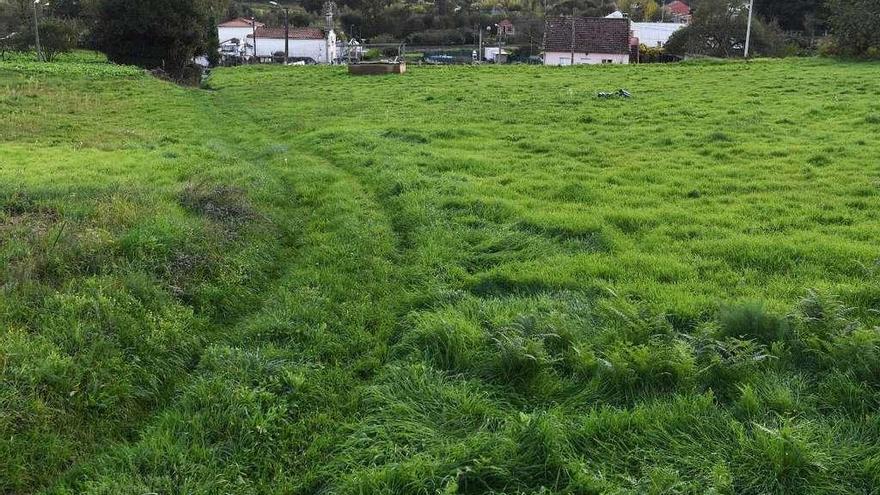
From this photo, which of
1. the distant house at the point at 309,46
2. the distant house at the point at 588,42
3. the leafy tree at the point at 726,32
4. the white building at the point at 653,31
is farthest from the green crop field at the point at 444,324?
the white building at the point at 653,31

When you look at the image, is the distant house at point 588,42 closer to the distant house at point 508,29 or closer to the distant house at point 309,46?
the distant house at point 309,46

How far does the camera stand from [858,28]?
3506 cm

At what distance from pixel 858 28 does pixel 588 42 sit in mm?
23691

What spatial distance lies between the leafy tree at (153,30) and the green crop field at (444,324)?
32.0 m

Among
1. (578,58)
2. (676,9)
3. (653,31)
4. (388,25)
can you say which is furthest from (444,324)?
(676,9)

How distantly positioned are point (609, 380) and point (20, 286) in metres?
5.37

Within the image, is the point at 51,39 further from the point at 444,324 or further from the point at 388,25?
the point at 388,25

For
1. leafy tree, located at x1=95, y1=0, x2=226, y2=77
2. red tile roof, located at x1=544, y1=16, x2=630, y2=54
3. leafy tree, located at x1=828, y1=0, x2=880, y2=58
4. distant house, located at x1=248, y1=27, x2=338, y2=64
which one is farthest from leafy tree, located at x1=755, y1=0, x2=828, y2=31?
leafy tree, located at x1=95, y1=0, x2=226, y2=77

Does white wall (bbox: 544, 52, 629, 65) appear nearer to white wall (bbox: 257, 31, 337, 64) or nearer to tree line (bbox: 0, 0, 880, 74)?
tree line (bbox: 0, 0, 880, 74)

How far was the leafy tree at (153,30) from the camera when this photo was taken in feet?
135

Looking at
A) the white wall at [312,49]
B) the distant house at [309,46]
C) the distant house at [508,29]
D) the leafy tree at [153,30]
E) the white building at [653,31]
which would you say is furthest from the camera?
the distant house at [508,29]

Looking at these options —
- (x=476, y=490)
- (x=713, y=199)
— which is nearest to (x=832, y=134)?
(x=713, y=199)

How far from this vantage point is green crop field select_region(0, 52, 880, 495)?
4.16m

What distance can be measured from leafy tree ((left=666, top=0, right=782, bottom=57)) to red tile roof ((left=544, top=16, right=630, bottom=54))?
805 centimetres
